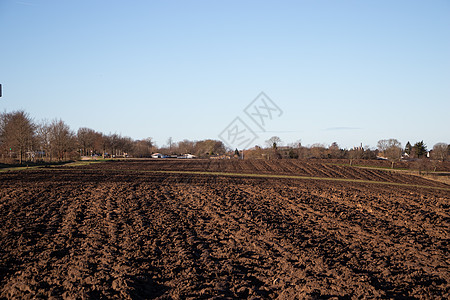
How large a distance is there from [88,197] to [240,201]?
8326mm

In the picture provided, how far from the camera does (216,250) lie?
10055 mm

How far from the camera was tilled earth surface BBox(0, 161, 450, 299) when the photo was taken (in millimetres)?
7375

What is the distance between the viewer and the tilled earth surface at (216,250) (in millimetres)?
7375

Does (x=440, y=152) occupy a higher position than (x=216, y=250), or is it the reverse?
(x=440, y=152)

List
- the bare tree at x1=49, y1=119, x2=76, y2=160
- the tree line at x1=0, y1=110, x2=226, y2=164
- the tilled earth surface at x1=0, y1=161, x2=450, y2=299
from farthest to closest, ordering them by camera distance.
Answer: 1. the bare tree at x1=49, y1=119, x2=76, y2=160
2. the tree line at x1=0, y1=110, x2=226, y2=164
3. the tilled earth surface at x1=0, y1=161, x2=450, y2=299

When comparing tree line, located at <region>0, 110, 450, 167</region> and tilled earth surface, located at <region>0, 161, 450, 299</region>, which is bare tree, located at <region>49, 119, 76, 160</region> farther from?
tilled earth surface, located at <region>0, 161, 450, 299</region>

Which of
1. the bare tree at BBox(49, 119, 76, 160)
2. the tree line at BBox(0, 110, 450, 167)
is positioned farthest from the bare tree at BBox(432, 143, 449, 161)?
the bare tree at BBox(49, 119, 76, 160)

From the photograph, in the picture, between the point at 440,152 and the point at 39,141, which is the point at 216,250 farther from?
the point at 440,152

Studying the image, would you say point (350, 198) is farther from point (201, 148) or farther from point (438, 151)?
point (201, 148)

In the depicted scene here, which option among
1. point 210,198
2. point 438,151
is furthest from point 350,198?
point 438,151

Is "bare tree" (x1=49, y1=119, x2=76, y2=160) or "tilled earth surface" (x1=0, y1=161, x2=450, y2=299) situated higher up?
"bare tree" (x1=49, y1=119, x2=76, y2=160)

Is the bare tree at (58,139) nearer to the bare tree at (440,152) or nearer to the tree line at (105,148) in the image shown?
the tree line at (105,148)

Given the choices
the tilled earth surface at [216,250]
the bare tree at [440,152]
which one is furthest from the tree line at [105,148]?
the tilled earth surface at [216,250]

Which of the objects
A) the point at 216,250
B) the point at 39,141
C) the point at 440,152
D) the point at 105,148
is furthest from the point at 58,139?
the point at 440,152
